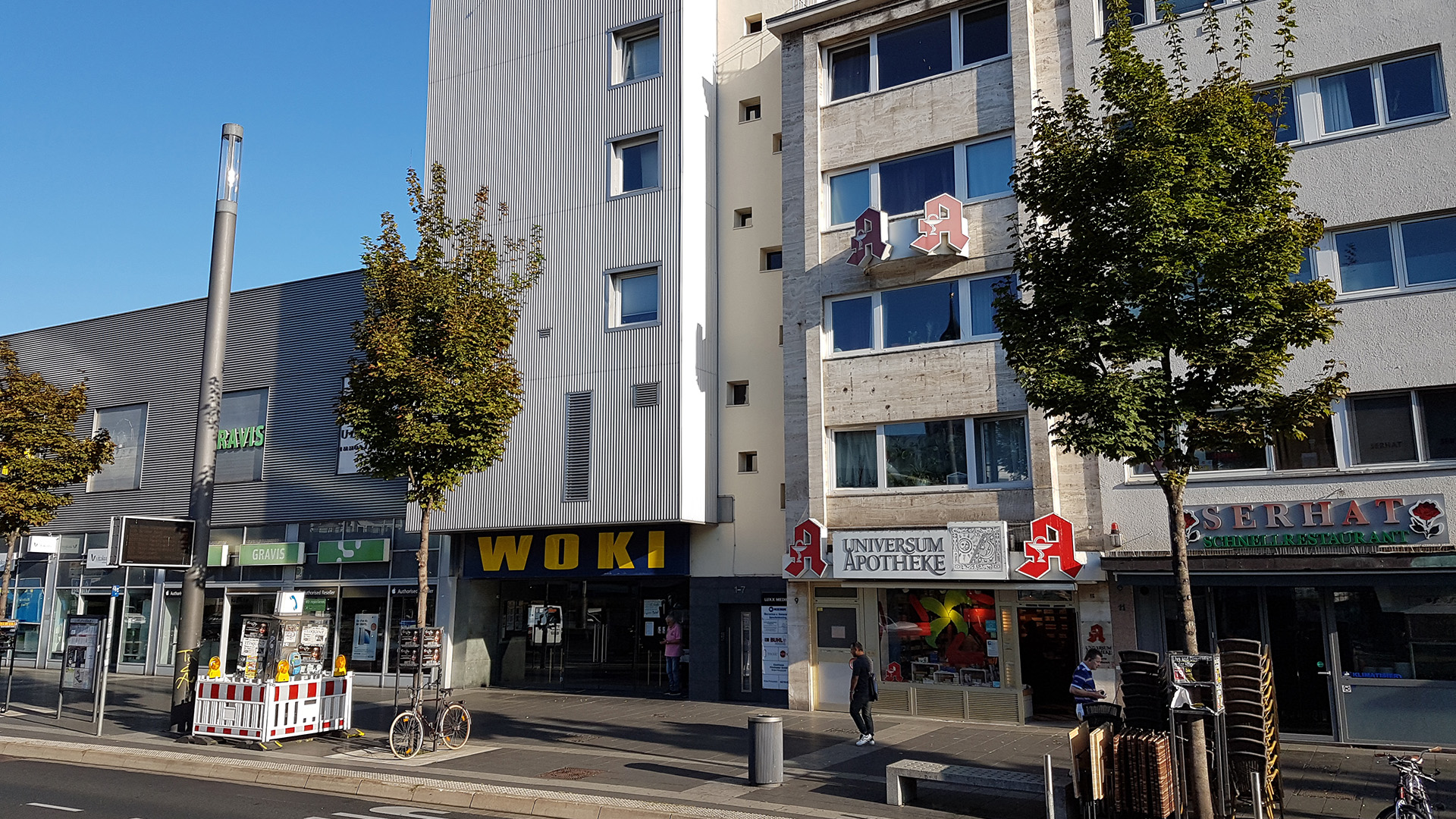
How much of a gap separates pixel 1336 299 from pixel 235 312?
2852 centimetres

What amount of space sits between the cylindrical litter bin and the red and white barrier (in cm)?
797

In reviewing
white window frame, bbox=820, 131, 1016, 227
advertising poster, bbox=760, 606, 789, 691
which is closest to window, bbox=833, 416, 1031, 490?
advertising poster, bbox=760, 606, 789, 691

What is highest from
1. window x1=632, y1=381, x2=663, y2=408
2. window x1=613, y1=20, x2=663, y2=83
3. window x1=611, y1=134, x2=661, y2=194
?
window x1=613, y1=20, x2=663, y2=83

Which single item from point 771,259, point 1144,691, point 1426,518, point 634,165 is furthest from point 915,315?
point 1144,691

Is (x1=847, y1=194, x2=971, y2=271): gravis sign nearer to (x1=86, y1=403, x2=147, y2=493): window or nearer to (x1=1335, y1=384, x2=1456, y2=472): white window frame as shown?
(x1=1335, y1=384, x2=1456, y2=472): white window frame

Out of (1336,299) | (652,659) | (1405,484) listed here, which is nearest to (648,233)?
(652,659)

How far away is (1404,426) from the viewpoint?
16109 millimetres

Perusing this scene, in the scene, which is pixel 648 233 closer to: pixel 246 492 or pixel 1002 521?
pixel 1002 521

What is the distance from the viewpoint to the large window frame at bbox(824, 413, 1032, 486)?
19172mm

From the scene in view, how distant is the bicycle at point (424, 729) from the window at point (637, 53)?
1492 cm

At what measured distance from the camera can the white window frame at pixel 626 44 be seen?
24047 millimetres

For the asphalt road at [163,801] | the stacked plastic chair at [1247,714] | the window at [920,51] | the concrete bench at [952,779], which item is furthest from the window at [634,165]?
the stacked plastic chair at [1247,714]

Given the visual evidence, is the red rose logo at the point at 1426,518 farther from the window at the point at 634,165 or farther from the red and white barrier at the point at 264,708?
the red and white barrier at the point at 264,708

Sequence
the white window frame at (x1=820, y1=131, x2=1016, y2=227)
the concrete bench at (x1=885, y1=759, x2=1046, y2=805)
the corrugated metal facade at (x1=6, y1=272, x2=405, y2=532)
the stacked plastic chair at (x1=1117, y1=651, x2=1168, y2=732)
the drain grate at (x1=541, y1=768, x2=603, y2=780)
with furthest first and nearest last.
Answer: the corrugated metal facade at (x1=6, y1=272, x2=405, y2=532) → the white window frame at (x1=820, y1=131, x2=1016, y2=227) → the drain grate at (x1=541, y1=768, x2=603, y2=780) → the concrete bench at (x1=885, y1=759, x2=1046, y2=805) → the stacked plastic chair at (x1=1117, y1=651, x2=1168, y2=732)
